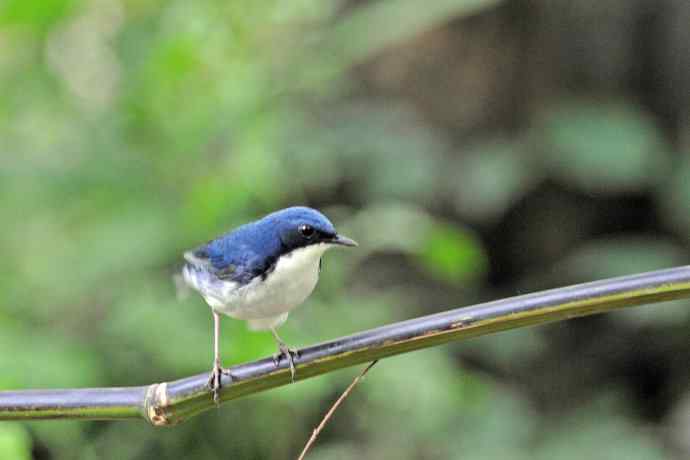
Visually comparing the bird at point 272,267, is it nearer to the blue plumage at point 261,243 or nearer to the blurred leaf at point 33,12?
the blue plumage at point 261,243

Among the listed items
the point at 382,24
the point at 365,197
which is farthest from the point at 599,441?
the point at 382,24

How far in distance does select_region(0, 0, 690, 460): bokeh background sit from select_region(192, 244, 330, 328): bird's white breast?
0.65m

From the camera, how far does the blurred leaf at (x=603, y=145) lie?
5.25m

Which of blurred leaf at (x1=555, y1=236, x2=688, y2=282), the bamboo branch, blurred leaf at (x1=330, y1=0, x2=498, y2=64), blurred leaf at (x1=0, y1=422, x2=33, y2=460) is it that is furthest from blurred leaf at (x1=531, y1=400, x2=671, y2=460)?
the bamboo branch

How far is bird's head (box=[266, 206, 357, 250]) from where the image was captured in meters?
2.45

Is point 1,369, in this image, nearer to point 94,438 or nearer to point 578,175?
point 94,438

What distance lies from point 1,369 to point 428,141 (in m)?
2.77

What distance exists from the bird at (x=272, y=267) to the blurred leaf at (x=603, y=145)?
309 centimetres

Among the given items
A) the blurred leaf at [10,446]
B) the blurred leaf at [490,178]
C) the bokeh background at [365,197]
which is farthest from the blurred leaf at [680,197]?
the blurred leaf at [10,446]

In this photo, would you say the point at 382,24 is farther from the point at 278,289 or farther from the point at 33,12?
the point at 278,289

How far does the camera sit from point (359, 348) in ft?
5.48

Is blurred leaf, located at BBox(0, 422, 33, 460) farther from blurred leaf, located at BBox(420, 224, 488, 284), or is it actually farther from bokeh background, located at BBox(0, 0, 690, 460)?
blurred leaf, located at BBox(420, 224, 488, 284)

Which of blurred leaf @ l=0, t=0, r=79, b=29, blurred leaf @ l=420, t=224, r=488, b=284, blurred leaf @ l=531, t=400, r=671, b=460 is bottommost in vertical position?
blurred leaf @ l=531, t=400, r=671, b=460

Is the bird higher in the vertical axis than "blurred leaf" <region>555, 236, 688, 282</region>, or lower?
higher
